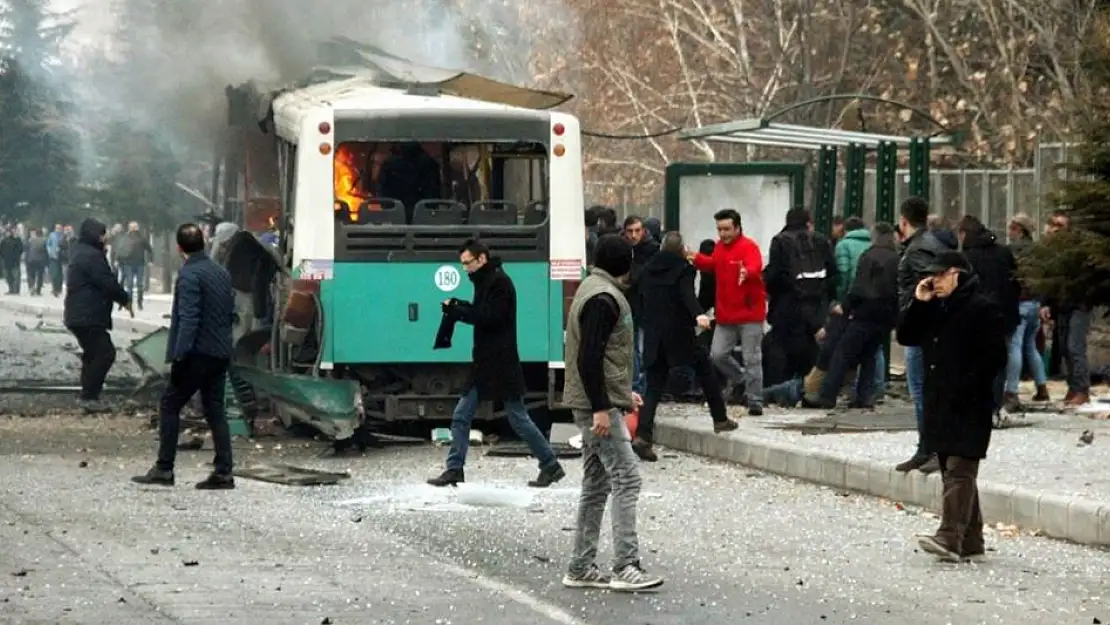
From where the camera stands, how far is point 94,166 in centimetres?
5294

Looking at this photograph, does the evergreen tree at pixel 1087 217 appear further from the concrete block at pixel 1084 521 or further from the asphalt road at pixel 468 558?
the asphalt road at pixel 468 558

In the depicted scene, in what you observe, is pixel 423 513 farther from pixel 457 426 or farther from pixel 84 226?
pixel 84 226

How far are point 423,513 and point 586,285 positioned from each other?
2.88m

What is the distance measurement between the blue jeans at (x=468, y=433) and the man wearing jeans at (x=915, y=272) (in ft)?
7.16

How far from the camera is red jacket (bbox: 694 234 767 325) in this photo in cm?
1888

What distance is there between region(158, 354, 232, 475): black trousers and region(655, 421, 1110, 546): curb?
3838 millimetres

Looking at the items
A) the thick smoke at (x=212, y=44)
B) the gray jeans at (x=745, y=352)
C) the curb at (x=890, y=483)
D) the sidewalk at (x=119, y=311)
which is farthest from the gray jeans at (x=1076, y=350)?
the sidewalk at (x=119, y=311)

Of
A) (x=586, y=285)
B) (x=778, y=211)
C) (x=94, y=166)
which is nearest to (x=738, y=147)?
(x=94, y=166)

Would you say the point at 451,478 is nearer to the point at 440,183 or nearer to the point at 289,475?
the point at 289,475

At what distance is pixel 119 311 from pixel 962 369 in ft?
109

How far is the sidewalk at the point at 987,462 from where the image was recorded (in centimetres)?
1271

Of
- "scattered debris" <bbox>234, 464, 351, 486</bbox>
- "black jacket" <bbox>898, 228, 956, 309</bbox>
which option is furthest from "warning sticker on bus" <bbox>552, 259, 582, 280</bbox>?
"black jacket" <bbox>898, 228, 956, 309</bbox>

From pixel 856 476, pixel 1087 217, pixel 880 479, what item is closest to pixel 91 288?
pixel 856 476

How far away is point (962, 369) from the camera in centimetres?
1146
